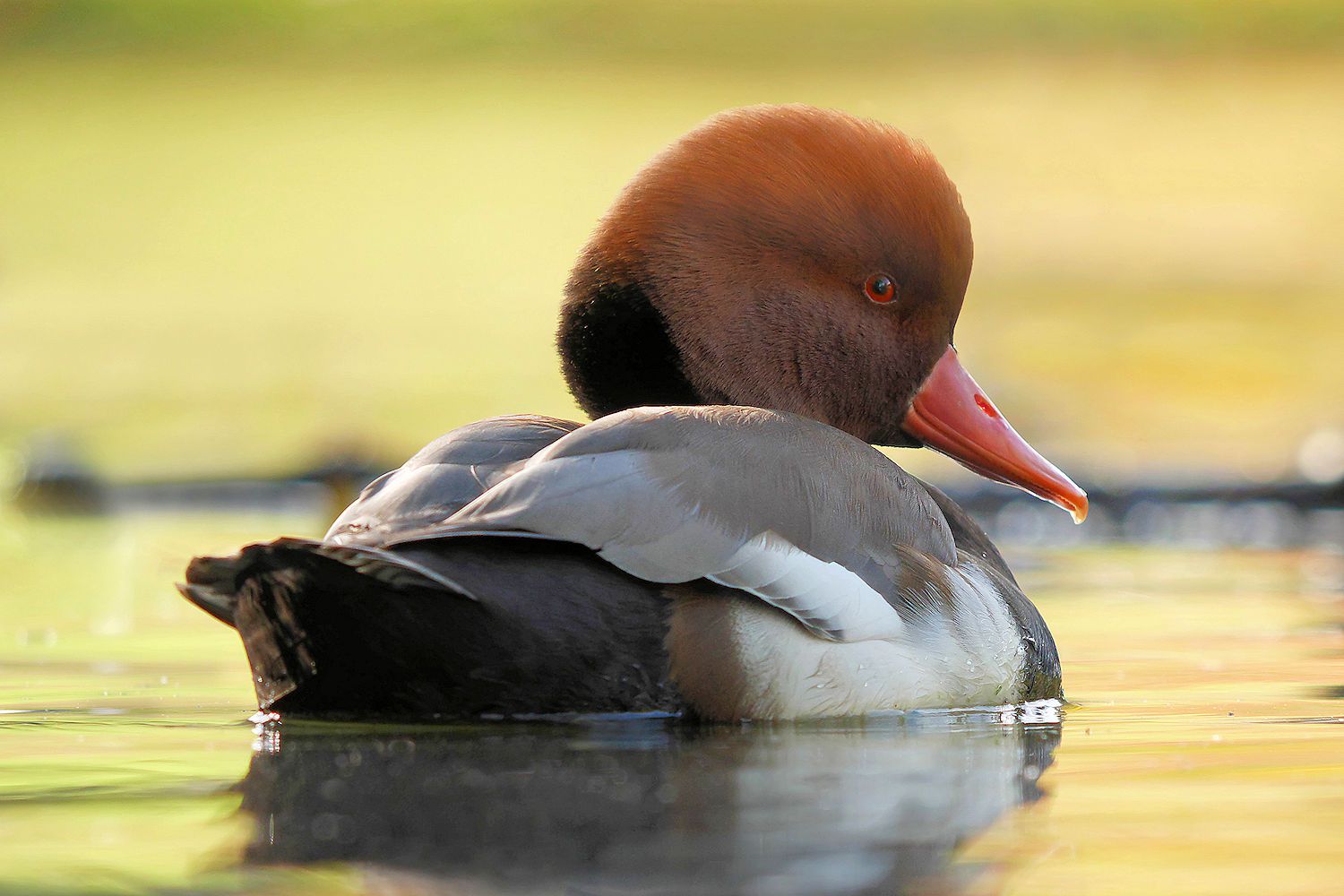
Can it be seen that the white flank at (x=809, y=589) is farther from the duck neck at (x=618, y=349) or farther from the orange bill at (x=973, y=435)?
the orange bill at (x=973, y=435)

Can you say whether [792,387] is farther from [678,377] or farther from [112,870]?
[112,870]

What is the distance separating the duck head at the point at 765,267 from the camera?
375cm

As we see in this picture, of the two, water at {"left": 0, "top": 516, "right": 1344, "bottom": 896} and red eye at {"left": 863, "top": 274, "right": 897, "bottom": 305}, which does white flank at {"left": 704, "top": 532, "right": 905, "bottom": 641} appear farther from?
red eye at {"left": 863, "top": 274, "right": 897, "bottom": 305}

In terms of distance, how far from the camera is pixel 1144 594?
6.11 m

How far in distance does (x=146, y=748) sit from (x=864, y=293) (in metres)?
1.64

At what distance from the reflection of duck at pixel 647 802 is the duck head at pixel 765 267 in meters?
0.88

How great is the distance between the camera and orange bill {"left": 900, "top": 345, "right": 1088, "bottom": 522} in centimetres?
405

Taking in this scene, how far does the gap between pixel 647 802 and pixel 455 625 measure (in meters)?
0.51

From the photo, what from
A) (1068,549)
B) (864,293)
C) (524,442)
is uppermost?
(864,293)

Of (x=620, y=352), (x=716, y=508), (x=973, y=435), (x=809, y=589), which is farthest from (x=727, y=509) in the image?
(x=973, y=435)

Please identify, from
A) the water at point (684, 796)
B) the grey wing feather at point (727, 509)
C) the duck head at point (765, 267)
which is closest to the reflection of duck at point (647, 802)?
the water at point (684, 796)

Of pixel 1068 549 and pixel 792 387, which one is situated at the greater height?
pixel 792 387

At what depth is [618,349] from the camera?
3.81m

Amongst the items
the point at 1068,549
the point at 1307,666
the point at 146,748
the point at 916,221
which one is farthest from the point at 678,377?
the point at 1068,549
